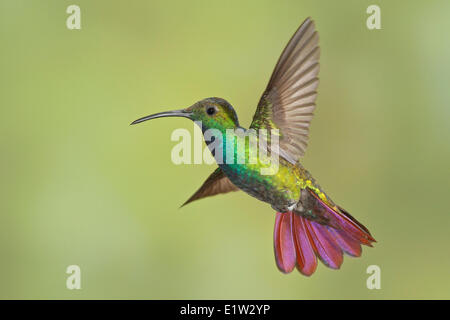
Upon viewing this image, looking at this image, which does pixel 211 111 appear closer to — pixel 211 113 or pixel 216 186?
pixel 211 113

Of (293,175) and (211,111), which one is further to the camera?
(293,175)

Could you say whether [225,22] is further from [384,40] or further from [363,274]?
[363,274]

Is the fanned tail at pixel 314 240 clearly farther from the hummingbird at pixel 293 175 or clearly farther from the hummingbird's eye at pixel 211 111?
the hummingbird's eye at pixel 211 111

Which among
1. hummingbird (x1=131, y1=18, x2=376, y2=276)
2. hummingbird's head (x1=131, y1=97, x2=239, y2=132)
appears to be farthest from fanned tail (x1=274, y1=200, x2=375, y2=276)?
hummingbird's head (x1=131, y1=97, x2=239, y2=132)

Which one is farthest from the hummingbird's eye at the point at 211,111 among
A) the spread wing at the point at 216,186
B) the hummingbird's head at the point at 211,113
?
the spread wing at the point at 216,186

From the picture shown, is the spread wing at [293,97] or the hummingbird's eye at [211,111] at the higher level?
the spread wing at [293,97]

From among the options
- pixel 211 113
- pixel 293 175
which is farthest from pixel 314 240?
pixel 211 113

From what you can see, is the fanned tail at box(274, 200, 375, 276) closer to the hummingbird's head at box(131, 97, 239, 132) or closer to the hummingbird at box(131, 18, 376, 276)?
the hummingbird at box(131, 18, 376, 276)
